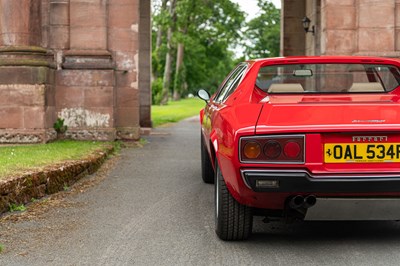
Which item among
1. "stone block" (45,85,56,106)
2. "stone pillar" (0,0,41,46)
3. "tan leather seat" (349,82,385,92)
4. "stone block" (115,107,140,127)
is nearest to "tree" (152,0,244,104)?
"stone block" (115,107,140,127)

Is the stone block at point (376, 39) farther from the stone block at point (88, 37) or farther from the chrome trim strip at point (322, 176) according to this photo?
the chrome trim strip at point (322, 176)

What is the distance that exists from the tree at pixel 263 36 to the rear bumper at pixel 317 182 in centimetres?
6913

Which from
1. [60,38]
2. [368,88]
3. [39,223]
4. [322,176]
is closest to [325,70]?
[368,88]

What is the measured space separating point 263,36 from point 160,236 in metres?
77.5

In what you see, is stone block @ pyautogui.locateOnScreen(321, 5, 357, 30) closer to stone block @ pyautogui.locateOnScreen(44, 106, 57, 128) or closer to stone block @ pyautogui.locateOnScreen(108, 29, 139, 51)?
stone block @ pyautogui.locateOnScreen(108, 29, 139, 51)

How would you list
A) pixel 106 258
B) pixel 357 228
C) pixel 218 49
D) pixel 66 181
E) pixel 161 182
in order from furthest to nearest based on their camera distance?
pixel 218 49 < pixel 161 182 < pixel 66 181 < pixel 357 228 < pixel 106 258

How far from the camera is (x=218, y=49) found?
62594mm

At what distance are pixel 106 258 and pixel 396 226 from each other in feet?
8.85

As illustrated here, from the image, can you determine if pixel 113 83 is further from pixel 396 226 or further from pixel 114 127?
pixel 396 226

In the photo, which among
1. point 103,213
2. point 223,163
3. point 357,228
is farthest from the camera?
point 103,213

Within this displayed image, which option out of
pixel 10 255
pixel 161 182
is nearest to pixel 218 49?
pixel 161 182

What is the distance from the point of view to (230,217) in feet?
17.1

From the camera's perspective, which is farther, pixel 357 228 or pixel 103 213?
pixel 103 213

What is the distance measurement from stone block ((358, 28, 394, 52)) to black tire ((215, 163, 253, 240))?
9758 mm
